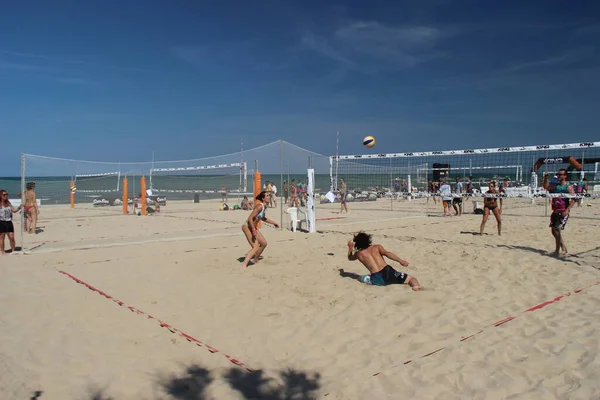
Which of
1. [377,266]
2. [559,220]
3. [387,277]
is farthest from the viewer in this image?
[559,220]

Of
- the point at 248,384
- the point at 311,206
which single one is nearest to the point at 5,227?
the point at 311,206

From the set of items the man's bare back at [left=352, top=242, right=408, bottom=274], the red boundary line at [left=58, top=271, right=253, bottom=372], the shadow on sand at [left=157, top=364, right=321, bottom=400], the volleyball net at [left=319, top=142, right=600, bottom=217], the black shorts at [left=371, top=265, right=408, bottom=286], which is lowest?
the shadow on sand at [left=157, top=364, right=321, bottom=400]

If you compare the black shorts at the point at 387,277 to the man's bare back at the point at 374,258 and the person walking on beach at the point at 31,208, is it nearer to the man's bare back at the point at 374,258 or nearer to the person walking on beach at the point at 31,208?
the man's bare back at the point at 374,258

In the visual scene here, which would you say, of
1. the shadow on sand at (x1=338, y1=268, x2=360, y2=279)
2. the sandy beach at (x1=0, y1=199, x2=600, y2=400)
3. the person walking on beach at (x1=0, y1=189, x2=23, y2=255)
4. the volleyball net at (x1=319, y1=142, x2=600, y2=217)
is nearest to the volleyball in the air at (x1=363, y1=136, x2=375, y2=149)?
the volleyball net at (x1=319, y1=142, x2=600, y2=217)

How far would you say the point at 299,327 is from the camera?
13.9 ft

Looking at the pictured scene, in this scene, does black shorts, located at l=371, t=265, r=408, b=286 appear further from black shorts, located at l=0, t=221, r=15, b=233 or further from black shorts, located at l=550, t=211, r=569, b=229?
black shorts, located at l=0, t=221, r=15, b=233

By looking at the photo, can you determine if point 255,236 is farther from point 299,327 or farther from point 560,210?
point 560,210

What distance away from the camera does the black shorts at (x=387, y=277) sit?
5.43 m

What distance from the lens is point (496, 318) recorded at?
4.32 metres

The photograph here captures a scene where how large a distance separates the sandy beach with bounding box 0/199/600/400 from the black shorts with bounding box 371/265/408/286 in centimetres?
12

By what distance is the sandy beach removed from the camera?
311 cm

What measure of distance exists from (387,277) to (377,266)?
0.19 m

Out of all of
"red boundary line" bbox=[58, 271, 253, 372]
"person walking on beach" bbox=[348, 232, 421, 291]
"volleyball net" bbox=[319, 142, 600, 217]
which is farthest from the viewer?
"volleyball net" bbox=[319, 142, 600, 217]

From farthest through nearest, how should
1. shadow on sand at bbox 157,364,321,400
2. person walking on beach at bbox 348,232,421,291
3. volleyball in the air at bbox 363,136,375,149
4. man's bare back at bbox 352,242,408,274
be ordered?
volleyball in the air at bbox 363,136,375,149
man's bare back at bbox 352,242,408,274
person walking on beach at bbox 348,232,421,291
shadow on sand at bbox 157,364,321,400
